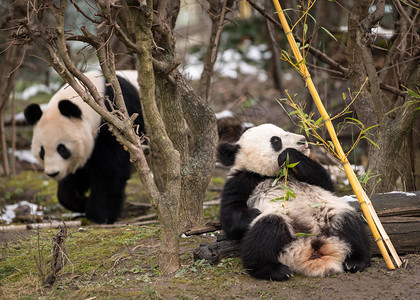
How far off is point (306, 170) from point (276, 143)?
36 centimetres

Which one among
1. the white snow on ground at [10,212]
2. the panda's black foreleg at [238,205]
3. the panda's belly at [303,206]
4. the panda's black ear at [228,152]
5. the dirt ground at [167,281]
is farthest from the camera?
the white snow on ground at [10,212]

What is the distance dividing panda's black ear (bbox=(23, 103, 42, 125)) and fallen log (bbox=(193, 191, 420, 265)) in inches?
143

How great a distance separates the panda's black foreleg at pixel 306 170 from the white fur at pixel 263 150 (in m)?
0.14

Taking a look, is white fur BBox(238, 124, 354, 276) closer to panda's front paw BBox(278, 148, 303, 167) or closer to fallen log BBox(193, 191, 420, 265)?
panda's front paw BBox(278, 148, 303, 167)

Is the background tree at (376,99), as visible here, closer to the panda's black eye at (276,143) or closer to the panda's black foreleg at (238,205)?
the panda's black eye at (276,143)

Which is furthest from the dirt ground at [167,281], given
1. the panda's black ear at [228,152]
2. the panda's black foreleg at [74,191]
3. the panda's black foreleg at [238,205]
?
the panda's black foreleg at [74,191]

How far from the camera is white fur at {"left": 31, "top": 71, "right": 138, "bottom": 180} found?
670 centimetres

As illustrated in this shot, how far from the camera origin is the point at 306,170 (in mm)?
4121

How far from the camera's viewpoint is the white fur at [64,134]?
264 inches

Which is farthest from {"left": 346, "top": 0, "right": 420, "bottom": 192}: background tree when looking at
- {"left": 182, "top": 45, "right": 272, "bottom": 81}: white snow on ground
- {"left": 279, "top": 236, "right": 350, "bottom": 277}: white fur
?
{"left": 182, "top": 45, "right": 272, "bottom": 81}: white snow on ground

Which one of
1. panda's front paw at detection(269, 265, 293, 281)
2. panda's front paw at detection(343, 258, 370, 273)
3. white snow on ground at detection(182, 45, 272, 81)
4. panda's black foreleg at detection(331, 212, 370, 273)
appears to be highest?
white snow on ground at detection(182, 45, 272, 81)

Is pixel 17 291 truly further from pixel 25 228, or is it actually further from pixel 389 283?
pixel 389 283

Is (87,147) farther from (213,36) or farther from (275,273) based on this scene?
(275,273)

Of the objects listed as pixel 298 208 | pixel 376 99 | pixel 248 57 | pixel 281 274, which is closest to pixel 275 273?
pixel 281 274
